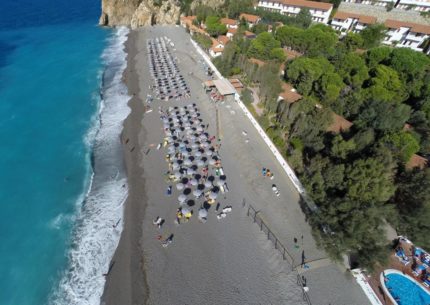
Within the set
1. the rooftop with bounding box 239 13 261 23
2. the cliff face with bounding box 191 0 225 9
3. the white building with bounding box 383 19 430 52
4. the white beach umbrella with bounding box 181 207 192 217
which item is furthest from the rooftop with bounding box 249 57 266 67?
the cliff face with bounding box 191 0 225 9

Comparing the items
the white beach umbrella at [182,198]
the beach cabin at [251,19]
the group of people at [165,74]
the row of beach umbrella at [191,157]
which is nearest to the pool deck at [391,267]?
the row of beach umbrella at [191,157]

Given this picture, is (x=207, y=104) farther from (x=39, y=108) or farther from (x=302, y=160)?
(x=39, y=108)

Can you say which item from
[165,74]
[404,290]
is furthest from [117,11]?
[404,290]

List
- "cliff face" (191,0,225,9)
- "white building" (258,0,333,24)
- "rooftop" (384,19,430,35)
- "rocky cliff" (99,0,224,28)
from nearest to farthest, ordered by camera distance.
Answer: "rooftop" (384,19,430,35)
"white building" (258,0,333,24)
"rocky cliff" (99,0,224,28)
"cliff face" (191,0,225,9)

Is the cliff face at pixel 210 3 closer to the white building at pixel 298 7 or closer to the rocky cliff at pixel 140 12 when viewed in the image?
the rocky cliff at pixel 140 12

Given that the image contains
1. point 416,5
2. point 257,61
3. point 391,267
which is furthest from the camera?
point 416,5

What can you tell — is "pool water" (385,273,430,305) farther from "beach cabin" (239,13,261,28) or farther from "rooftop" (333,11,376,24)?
"beach cabin" (239,13,261,28)

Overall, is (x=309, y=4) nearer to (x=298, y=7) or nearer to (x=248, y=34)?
(x=298, y=7)
